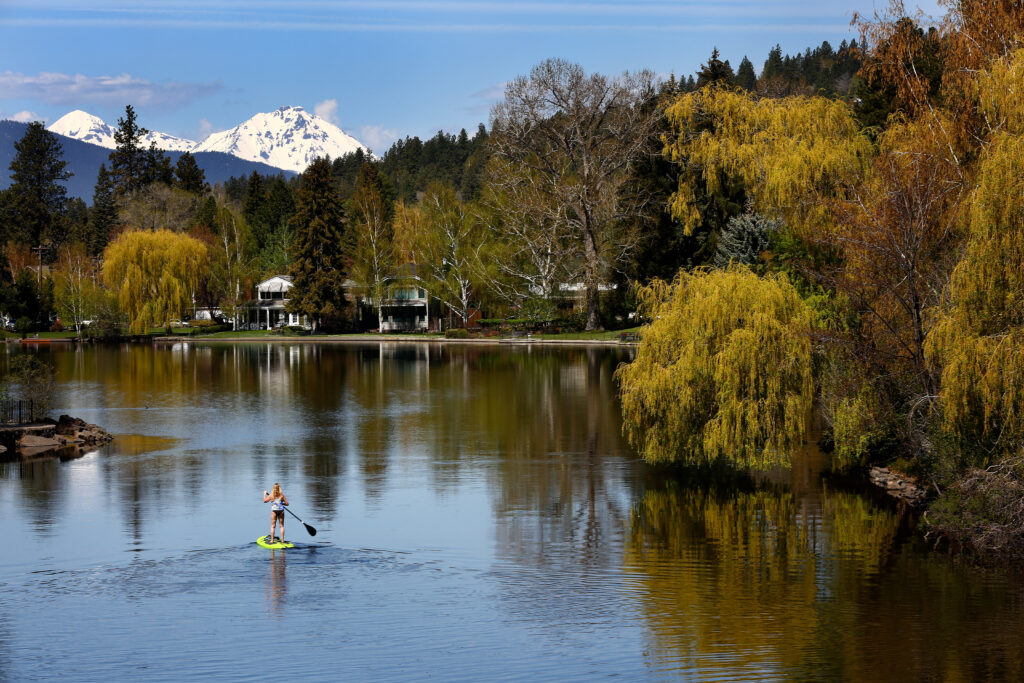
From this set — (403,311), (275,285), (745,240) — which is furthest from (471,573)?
(275,285)

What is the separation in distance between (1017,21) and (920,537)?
1367 cm

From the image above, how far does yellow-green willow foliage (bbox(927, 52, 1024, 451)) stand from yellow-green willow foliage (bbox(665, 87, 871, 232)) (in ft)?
39.6

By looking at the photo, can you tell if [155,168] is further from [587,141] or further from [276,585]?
[276,585]

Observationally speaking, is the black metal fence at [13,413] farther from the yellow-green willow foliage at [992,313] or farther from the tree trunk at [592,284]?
the tree trunk at [592,284]

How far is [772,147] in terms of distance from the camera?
63.9 m

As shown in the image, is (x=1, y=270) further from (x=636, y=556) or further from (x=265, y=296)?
(x=636, y=556)

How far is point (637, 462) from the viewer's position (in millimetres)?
32344

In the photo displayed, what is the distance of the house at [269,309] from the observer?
410ft

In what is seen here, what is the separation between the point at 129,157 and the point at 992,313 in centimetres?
15898

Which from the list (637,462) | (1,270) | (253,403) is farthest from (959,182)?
(1,270)

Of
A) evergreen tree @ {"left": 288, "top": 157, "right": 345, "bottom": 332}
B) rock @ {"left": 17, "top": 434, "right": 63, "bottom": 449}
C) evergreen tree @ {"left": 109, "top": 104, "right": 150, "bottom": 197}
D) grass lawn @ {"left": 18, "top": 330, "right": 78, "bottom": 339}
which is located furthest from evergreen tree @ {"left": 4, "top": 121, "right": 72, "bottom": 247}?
rock @ {"left": 17, "top": 434, "right": 63, "bottom": 449}

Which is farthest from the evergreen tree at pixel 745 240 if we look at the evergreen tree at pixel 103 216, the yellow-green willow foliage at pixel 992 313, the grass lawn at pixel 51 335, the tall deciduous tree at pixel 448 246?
the evergreen tree at pixel 103 216

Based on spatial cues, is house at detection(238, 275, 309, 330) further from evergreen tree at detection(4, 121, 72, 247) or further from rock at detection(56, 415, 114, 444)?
rock at detection(56, 415, 114, 444)

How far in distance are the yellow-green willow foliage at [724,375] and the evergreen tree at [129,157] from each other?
5743 inches
